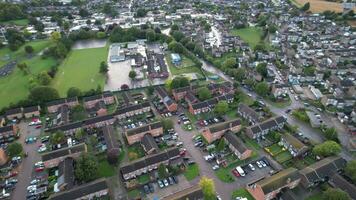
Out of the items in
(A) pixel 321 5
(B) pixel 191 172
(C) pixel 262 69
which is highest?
(A) pixel 321 5

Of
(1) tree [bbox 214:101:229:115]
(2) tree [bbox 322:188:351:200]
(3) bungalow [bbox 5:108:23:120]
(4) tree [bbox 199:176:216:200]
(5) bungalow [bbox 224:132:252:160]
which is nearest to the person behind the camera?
(2) tree [bbox 322:188:351:200]

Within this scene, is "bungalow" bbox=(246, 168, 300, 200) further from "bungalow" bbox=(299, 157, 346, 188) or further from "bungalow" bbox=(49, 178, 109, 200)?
"bungalow" bbox=(49, 178, 109, 200)

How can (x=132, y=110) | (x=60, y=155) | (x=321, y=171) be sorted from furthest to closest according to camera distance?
1. (x=132, y=110)
2. (x=60, y=155)
3. (x=321, y=171)

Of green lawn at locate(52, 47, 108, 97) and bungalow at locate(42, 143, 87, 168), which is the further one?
green lawn at locate(52, 47, 108, 97)

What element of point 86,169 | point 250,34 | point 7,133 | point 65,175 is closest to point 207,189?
point 86,169

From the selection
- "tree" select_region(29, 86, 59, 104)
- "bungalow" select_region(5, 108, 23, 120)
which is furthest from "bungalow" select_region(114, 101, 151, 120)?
"bungalow" select_region(5, 108, 23, 120)

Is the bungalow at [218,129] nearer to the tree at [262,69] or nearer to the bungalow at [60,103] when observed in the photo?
the tree at [262,69]

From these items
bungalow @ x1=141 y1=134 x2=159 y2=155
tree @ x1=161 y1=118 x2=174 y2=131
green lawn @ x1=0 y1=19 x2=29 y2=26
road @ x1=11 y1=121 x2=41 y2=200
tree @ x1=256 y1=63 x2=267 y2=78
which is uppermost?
green lawn @ x1=0 y1=19 x2=29 y2=26

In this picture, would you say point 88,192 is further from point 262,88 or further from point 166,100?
point 262,88
